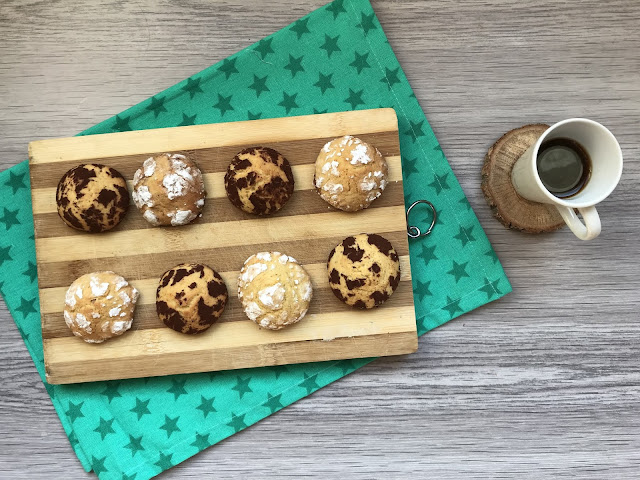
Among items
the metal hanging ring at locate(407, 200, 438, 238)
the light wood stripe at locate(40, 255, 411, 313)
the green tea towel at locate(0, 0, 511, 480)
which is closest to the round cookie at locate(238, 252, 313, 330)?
the light wood stripe at locate(40, 255, 411, 313)

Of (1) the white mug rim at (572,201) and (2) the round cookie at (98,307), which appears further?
(2) the round cookie at (98,307)

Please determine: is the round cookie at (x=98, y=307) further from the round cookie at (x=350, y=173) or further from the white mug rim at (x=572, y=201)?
the white mug rim at (x=572, y=201)

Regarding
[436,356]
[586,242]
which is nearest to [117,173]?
[436,356]

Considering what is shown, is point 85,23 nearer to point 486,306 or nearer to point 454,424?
point 486,306

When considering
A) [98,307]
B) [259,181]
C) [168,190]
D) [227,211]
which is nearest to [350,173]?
[259,181]

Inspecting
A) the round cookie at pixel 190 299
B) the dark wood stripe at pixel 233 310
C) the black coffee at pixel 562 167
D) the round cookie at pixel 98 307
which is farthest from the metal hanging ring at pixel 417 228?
the round cookie at pixel 98 307

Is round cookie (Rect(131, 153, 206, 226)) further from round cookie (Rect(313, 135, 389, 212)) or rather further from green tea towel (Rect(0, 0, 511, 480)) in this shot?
round cookie (Rect(313, 135, 389, 212))
